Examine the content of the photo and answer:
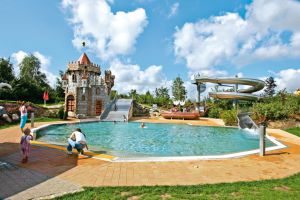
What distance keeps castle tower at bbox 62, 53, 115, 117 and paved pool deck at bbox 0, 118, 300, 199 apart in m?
22.5

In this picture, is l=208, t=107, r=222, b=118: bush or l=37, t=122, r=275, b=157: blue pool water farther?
l=208, t=107, r=222, b=118: bush

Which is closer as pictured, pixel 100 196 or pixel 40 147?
pixel 100 196

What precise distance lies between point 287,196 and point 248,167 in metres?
2.37

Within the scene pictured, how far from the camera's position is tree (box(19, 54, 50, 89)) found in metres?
58.6

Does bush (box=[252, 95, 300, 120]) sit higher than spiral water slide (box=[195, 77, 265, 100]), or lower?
lower

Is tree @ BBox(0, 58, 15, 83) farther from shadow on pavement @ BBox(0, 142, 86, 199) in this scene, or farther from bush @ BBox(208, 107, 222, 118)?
shadow on pavement @ BBox(0, 142, 86, 199)

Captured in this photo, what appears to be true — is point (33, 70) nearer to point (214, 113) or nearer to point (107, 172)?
point (214, 113)

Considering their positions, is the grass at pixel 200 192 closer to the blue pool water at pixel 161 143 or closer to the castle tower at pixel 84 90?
the blue pool water at pixel 161 143

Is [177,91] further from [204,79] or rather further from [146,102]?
[204,79]

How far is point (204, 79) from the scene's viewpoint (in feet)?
118

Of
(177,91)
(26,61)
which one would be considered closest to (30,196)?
(177,91)

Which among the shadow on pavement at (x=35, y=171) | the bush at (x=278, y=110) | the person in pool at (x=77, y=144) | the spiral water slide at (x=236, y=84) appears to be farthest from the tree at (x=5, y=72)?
the bush at (x=278, y=110)

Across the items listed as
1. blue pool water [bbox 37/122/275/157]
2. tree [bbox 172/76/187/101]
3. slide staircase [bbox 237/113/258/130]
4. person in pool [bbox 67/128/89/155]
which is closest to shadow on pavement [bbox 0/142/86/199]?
person in pool [bbox 67/128/89/155]

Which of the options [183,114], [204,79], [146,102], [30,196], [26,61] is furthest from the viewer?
[26,61]
